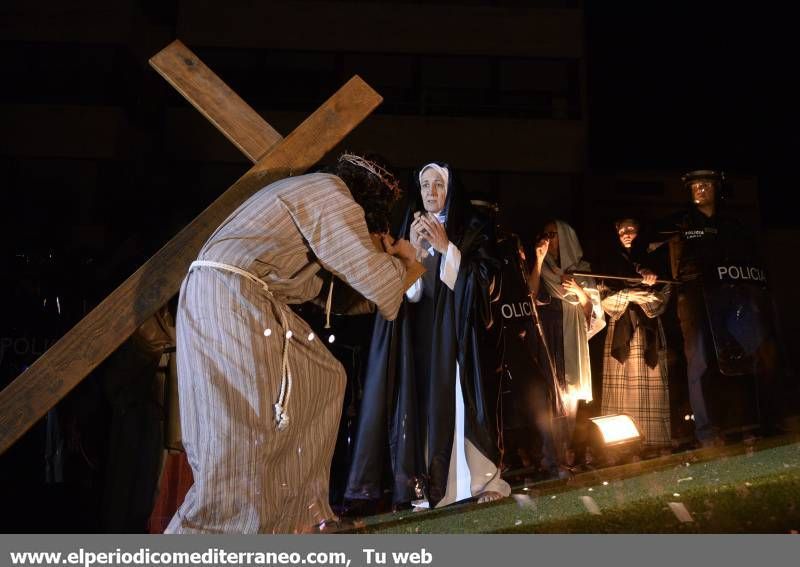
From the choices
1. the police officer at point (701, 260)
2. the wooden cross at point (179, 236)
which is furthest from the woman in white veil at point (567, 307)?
the wooden cross at point (179, 236)

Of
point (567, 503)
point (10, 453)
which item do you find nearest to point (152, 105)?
point (10, 453)

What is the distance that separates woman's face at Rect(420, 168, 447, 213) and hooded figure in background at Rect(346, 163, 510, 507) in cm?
14

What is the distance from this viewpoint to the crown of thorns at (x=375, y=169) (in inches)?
131

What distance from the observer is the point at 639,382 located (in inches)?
271

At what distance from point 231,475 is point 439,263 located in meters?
2.82

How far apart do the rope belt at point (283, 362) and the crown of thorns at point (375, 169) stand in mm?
724

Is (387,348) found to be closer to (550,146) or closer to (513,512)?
(513,512)

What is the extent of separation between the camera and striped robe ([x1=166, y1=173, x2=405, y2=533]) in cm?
271

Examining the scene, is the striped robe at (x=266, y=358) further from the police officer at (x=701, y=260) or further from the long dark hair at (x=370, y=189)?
the police officer at (x=701, y=260)

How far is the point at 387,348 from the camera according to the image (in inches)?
193

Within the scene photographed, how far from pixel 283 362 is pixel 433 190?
2.65m

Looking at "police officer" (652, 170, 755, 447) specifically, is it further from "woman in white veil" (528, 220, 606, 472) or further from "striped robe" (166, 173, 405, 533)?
"striped robe" (166, 173, 405, 533)

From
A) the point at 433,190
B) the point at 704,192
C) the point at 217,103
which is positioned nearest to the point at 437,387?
the point at 433,190

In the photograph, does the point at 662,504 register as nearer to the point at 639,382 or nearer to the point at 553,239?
the point at 639,382
